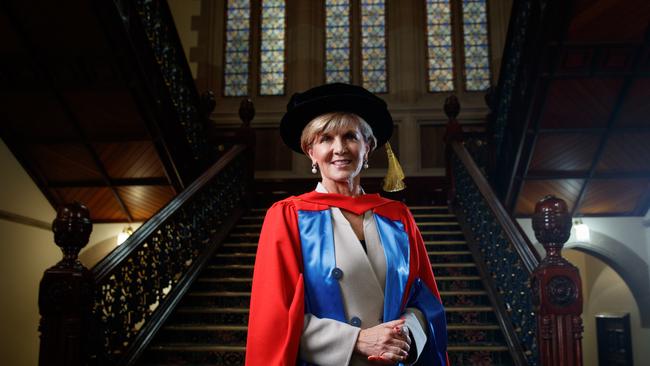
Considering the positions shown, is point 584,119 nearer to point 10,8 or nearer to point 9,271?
point 10,8

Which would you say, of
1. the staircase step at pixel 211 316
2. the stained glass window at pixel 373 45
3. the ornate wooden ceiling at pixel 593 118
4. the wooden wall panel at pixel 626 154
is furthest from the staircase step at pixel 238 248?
the stained glass window at pixel 373 45

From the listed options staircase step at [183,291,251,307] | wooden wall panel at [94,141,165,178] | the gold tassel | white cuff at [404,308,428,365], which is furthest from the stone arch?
white cuff at [404,308,428,365]

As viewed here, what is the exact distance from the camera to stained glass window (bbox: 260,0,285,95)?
384 inches

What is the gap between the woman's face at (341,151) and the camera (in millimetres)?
1864

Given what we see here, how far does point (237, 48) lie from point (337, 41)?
1.66 meters

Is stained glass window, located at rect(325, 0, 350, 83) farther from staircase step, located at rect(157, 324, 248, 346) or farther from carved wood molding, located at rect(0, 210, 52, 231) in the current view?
staircase step, located at rect(157, 324, 248, 346)

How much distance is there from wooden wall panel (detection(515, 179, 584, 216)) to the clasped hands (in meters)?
5.82

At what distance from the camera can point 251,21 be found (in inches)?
393

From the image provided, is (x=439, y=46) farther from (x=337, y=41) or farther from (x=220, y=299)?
(x=220, y=299)

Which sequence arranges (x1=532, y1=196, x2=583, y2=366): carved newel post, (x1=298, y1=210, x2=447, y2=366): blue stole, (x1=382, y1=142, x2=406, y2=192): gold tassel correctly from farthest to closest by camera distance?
(x1=532, y1=196, x2=583, y2=366): carved newel post → (x1=382, y1=142, x2=406, y2=192): gold tassel → (x1=298, y1=210, x2=447, y2=366): blue stole

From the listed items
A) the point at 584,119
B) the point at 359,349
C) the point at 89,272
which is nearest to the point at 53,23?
the point at 89,272

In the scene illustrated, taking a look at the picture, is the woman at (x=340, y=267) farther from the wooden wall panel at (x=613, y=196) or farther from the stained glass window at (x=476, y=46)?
the stained glass window at (x=476, y=46)

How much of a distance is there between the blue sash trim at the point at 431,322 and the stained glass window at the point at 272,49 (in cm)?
801

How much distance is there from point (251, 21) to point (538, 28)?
5.69 meters
